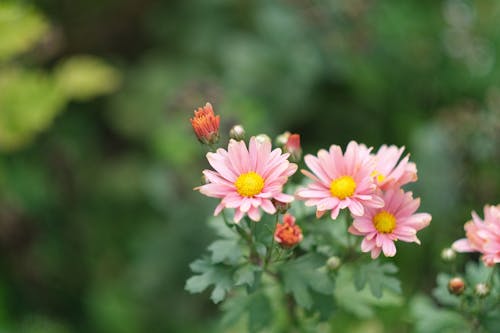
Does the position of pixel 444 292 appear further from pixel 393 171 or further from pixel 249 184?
pixel 249 184

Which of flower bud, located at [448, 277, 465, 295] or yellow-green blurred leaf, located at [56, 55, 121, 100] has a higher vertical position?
yellow-green blurred leaf, located at [56, 55, 121, 100]

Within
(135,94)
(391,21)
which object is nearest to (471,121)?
(391,21)

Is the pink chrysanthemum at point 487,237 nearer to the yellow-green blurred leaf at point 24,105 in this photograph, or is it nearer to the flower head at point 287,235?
the flower head at point 287,235

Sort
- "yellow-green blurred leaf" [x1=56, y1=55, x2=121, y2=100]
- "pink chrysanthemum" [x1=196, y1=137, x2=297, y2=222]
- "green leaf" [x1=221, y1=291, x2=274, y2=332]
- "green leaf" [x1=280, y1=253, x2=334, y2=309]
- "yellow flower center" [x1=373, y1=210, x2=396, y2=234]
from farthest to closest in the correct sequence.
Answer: "yellow-green blurred leaf" [x1=56, y1=55, x2=121, y2=100]
"green leaf" [x1=221, y1=291, x2=274, y2=332]
"green leaf" [x1=280, y1=253, x2=334, y2=309]
"yellow flower center" [x1=373, y1=210, x2=396, y2=234]
"pink chrysanthemum" [x1=196, y1=137, x2=297, y2=222]

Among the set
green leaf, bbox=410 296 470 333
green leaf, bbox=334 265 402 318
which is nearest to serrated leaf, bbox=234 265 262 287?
green leaf, bbox=334 265 402 318

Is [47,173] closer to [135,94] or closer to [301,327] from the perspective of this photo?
[135,94]

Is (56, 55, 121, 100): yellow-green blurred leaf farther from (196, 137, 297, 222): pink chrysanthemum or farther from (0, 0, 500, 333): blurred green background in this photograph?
(196, 137, 297, 222): pink chrysanthemum

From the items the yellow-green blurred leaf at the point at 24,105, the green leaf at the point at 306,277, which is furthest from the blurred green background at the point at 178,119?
the green leaf at the point at 306,277
